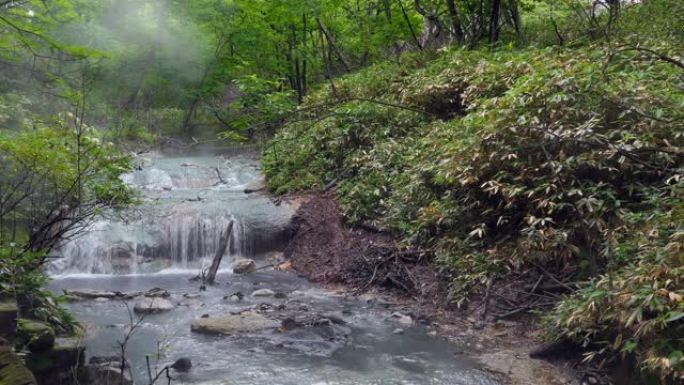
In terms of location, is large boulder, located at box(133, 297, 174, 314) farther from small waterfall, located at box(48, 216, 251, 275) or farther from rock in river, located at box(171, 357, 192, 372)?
small waterfall, located at box(48, 216, 251, 275)

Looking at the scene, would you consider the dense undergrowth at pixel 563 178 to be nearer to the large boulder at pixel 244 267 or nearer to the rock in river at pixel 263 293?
the large boulder at pixel 244 267

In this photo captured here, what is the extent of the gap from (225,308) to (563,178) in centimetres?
510

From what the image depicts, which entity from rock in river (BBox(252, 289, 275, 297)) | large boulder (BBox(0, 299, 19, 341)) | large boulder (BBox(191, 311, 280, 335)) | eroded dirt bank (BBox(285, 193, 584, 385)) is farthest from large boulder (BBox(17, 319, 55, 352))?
eroded dirt bank (BBox(285, 193, 584, 385))

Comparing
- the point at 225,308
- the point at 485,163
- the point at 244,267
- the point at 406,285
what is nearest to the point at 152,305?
the point at 225,308

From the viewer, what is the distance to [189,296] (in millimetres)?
9289

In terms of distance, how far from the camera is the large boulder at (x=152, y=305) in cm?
838

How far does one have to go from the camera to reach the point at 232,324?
7613 millimetres

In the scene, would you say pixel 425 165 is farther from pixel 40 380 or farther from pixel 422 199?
pixel 40 380

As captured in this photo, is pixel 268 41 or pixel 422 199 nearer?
pixel 422 199

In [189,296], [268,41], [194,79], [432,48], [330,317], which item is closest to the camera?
[330,317]

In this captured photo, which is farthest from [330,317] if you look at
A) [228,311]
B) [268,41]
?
[268,41]

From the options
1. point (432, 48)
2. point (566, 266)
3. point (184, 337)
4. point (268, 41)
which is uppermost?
point (268, 41)

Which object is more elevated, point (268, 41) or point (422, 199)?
point (268, 41)

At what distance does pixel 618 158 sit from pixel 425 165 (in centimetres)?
321
